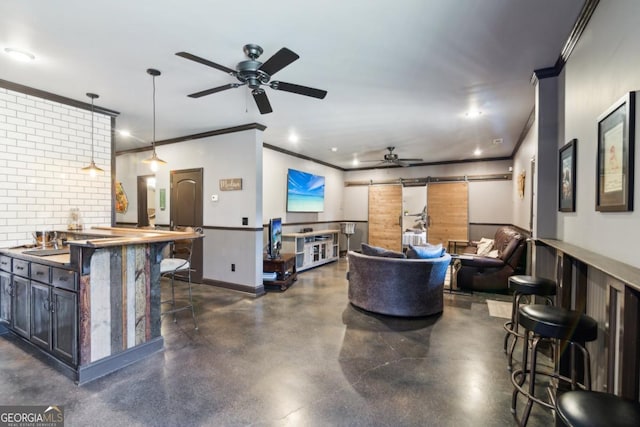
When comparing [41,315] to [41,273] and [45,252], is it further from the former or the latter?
[45,252]

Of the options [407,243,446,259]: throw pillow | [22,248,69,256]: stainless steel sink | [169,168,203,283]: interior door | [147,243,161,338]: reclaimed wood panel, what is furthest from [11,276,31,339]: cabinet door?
[407,243,446,259]: throw pillow

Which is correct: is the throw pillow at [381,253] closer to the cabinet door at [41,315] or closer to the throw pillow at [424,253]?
the throw pillow at [424,253]

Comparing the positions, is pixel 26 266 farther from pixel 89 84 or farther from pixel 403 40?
pixel 403 40

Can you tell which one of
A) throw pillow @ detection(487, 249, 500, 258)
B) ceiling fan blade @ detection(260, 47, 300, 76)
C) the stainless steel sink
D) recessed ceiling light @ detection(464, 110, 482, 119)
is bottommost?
throw pillow @ detection(487, 249, 500, 258)

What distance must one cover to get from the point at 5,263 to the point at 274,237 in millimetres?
3231

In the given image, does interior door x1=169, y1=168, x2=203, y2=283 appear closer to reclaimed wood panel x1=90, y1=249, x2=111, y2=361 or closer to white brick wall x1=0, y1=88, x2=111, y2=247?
white brick wall x1=0, y1=88, x2=111, y2=247

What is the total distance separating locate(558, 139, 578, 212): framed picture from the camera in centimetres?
234

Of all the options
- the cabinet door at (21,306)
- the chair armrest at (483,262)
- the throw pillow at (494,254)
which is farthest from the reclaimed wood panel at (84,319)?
the throw pillow at (494,254)

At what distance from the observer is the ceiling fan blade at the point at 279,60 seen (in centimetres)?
200

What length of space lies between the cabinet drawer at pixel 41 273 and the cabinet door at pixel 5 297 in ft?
2.09

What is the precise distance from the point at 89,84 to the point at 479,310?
17.7ft

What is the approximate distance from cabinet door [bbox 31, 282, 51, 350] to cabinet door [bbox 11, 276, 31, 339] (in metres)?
0.11

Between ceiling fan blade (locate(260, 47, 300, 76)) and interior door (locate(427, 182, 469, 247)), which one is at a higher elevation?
ceiling fan blade (locate(260, 47, 300, 76))

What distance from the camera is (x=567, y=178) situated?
249cm
